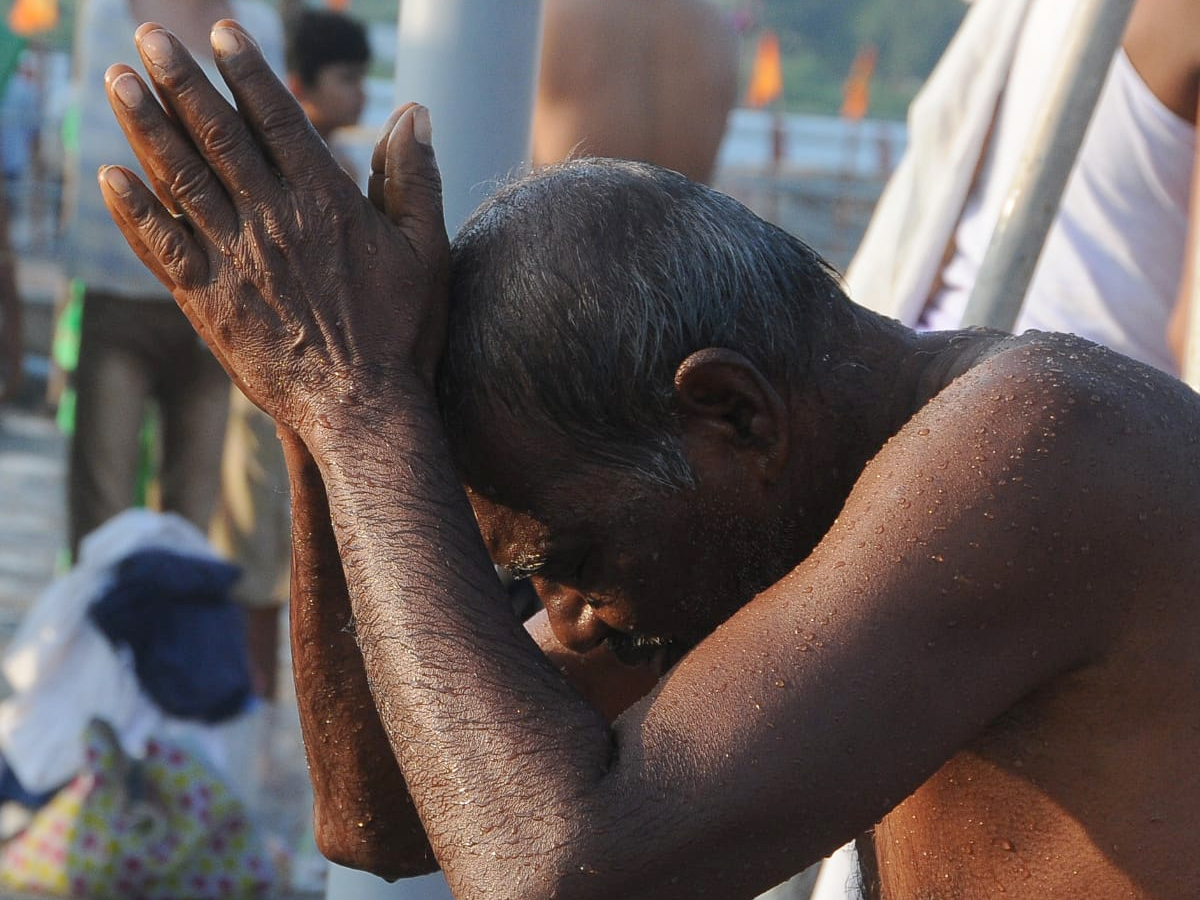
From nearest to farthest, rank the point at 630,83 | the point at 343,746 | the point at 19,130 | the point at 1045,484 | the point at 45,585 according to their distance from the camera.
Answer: the point at 1045,484 < the point at 343,746 < the point at 630,83 < the point at 45,585 < the point at 19,130

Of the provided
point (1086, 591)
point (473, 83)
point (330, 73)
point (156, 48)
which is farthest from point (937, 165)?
point (330, 73)

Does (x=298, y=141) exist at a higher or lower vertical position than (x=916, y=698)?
higher

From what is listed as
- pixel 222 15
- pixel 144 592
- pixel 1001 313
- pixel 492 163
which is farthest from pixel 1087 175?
pixel 222 15

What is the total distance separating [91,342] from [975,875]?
15.2 ft

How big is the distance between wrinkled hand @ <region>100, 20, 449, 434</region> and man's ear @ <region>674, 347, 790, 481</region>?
0.27 metres

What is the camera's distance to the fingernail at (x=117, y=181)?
5.73 ft

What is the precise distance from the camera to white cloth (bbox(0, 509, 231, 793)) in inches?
179

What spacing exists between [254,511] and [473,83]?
13.7ft

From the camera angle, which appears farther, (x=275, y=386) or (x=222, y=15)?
(x=222, y=15)

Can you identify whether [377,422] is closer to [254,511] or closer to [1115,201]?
[1115,201]

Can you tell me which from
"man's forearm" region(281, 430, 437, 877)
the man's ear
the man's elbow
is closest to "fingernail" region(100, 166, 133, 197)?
"man's forearm" region(281, 430, 437, 877)

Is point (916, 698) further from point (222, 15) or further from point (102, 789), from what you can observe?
point (222, 15)

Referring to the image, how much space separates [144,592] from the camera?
187 inches

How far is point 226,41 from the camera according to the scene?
5.59 feet
